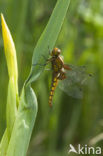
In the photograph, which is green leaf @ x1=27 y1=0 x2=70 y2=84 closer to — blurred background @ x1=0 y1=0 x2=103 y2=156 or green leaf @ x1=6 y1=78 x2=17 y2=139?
green leaf @ x1=6 y1=78 x2=17 y2=139

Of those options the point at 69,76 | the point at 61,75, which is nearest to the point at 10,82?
the point at 61,75

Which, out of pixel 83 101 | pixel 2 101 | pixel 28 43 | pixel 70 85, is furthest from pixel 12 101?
pixel 83 101

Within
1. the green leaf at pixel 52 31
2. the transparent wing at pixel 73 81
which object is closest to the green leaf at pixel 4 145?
the green leaf at pixel 52 31

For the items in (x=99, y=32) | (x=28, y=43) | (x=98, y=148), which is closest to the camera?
(x=98, y=148)

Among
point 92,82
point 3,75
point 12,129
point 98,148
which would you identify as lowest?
point 98,148

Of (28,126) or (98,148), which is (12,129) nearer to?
(28,126)

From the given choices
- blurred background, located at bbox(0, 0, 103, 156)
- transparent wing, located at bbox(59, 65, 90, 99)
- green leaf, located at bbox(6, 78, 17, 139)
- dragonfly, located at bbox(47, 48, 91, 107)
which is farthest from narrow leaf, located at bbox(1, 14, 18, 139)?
blurred background, located at bbox(0, 0, 103, 156)
